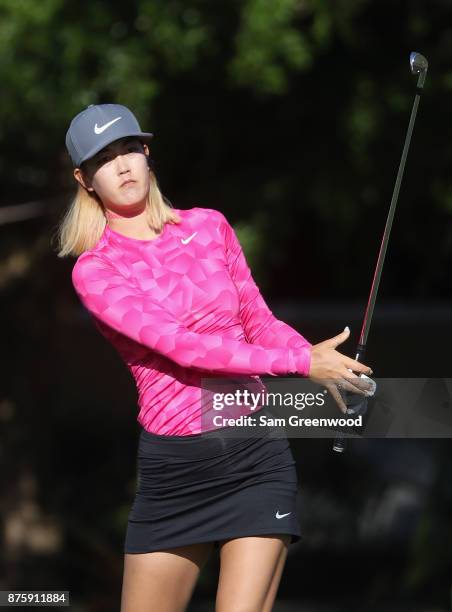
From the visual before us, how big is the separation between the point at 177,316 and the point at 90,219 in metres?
0.40

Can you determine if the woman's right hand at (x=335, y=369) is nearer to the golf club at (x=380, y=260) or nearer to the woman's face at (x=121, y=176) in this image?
the golf club at (x=380, y=260)

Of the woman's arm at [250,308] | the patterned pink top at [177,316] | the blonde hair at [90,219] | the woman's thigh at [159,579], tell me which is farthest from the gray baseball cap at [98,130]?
the woman's thigh at [159,579]

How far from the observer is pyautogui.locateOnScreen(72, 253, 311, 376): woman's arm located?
128 inches

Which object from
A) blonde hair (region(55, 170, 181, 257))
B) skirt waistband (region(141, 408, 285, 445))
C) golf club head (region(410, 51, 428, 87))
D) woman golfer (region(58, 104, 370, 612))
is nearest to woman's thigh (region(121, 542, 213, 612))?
woman golfer (region(58, 104, 370, 612))

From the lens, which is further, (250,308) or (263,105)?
(263,105)

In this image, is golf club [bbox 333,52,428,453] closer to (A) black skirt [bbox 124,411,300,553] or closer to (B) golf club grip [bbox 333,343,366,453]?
(B) golf club grip [bbox 333,343,366,453]

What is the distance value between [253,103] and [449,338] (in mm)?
3101

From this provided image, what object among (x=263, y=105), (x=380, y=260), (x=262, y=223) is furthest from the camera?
(x=263, y=105)

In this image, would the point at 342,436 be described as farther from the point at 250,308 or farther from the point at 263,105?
the point at 263,105

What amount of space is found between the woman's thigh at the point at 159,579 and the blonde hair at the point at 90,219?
0.88 metres

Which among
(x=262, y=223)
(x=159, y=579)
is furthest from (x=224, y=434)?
(x=262, y=223)

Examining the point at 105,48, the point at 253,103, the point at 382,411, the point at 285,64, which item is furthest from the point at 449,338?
the point at 382,411

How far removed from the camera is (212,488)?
3404 millimetres

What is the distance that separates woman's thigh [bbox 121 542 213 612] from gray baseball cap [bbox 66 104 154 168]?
112 centimetres
